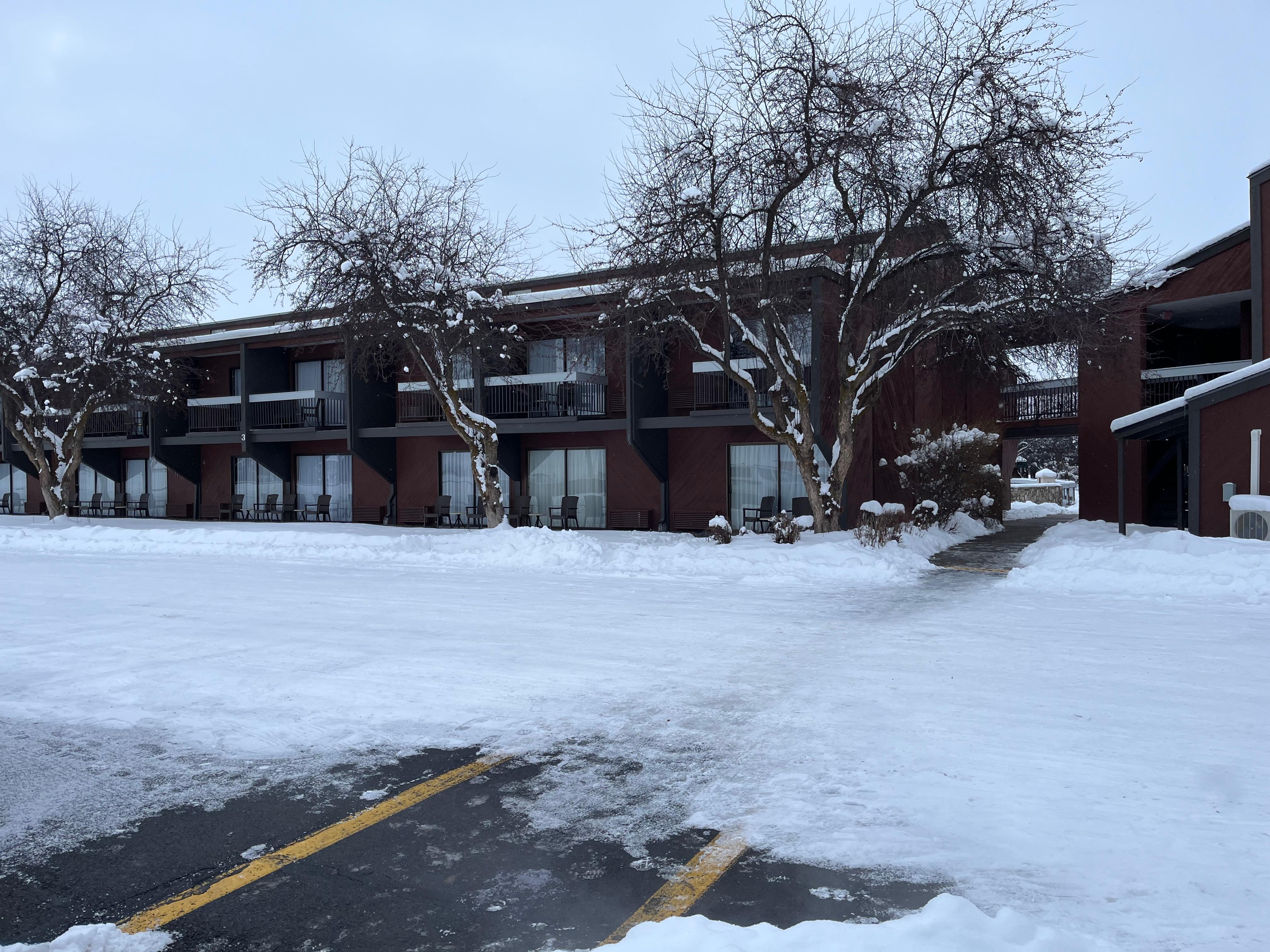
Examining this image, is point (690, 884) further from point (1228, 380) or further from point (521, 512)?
point (521, 512)

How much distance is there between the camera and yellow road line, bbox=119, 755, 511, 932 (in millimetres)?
3447

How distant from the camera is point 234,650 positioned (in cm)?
827

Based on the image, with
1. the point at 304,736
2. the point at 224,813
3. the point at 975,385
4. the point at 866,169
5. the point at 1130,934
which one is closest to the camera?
the point at 1130,934

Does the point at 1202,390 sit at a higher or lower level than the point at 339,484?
higher

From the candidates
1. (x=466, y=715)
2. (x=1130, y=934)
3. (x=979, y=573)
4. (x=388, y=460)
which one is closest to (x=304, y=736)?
(x=466, y=715)

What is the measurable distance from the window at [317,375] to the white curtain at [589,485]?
7803mm

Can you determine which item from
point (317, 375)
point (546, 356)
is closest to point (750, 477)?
point (546, 356)

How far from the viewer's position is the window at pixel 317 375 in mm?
27516

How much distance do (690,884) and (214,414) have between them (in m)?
29.1

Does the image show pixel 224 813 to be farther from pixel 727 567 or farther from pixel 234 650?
pixel 727 567

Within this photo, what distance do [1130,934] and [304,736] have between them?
4.55m

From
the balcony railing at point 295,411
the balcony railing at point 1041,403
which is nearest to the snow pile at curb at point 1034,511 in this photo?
the balcony railing at point 1041,403

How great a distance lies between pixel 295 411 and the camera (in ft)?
88.8

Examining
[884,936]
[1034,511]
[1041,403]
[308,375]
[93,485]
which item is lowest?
[884,936]
